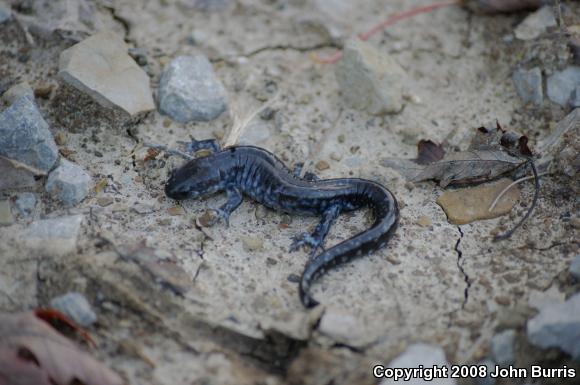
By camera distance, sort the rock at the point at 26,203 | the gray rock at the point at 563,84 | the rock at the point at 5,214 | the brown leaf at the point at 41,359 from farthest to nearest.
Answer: the gray rock at the point at 563,84
the rock at the point at 26,203
the rock at the point at 5,214
the brown leaf at the point at 41,359

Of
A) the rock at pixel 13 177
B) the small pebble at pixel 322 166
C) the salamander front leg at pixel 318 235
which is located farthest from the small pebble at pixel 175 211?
the small pebble at pixel 322 166

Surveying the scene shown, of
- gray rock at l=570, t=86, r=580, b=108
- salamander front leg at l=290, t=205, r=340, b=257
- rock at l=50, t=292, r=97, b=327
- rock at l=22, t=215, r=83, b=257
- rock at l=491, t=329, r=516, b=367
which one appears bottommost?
rock at l=50, t=292, r=97, b=327

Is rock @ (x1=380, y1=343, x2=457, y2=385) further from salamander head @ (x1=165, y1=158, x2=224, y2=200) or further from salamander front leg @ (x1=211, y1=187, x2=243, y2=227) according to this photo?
salamander head @ (x1=165, y1=158, x2=224, y2=200)

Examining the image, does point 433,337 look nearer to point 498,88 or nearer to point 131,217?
point 131,217

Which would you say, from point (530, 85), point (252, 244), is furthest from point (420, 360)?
point (530, 85)

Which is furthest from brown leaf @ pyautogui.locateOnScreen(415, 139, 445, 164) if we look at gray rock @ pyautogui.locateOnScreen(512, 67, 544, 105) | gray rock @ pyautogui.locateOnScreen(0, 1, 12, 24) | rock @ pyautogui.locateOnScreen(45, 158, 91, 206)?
gray rock @ pyautogui.locateOnScreen(0, 1, 12, 24)

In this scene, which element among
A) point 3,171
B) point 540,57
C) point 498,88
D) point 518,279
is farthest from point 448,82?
point 3,171

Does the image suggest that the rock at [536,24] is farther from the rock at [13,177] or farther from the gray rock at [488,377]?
the rock at [13,177]
